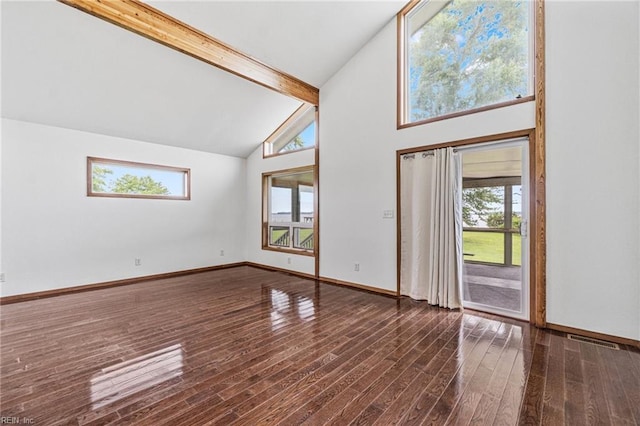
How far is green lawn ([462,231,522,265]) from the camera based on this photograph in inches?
131

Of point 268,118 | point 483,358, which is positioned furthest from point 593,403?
point 268,118

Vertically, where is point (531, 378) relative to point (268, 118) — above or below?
below

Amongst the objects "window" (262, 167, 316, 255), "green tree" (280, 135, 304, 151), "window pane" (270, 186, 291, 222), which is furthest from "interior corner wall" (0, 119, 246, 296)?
"green tree" (280, 135, 304, 151)

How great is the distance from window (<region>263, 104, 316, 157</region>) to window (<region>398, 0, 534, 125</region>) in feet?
6.14

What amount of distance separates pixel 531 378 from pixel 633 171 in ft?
6.89

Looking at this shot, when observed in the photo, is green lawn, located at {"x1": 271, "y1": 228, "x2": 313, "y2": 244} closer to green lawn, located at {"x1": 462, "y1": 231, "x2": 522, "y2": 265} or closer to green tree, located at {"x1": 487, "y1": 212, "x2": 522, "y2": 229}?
green lawn, located at {"x1": 462, "y1": 231, "x2": 522, "y2": 265}

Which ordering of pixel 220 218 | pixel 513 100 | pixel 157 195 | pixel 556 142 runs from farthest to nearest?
pixel 220 218, pixel 157 195, pixel 513 100, pixel 556 142

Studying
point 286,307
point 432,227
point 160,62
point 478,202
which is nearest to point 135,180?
point 160,62

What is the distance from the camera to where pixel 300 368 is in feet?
7.00

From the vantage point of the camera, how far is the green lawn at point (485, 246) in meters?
3.34

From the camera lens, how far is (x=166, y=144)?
5297mm

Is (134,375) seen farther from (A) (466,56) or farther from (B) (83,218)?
(A) (466,56)

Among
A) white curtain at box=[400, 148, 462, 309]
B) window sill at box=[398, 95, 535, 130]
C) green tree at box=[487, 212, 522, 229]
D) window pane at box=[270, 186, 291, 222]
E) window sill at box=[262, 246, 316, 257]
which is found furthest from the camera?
window pane at box=[270, 186, 291, 222]

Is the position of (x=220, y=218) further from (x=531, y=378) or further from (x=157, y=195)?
(x=531, y=378)
